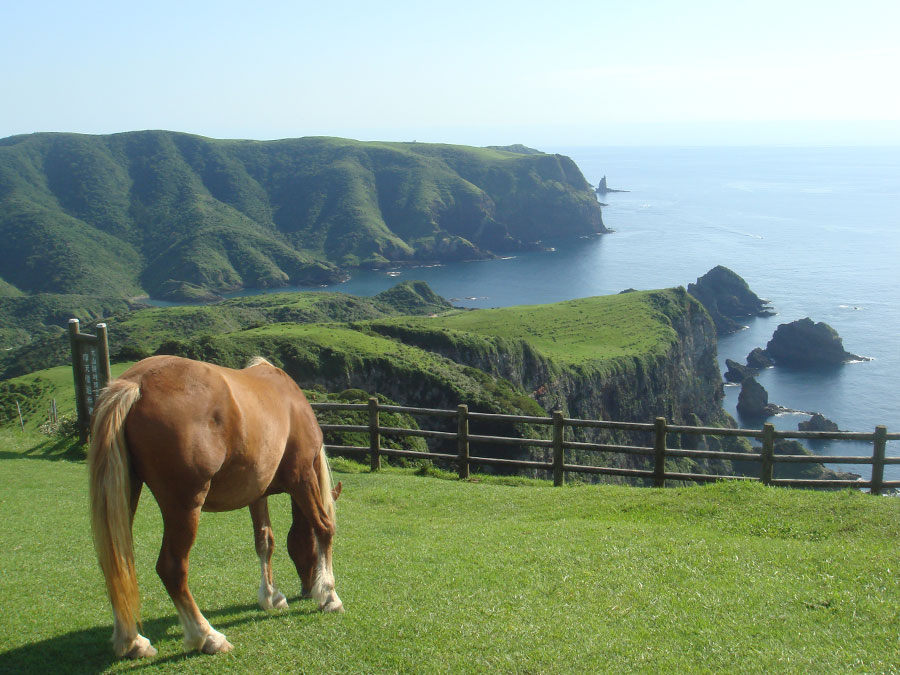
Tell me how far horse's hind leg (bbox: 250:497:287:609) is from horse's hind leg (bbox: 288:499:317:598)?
207 millimetres

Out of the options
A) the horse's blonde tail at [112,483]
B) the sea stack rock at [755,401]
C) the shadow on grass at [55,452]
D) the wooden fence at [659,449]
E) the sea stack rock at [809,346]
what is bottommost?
the sea stack rock at [755,401]

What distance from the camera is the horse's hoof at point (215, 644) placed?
16.4 feet

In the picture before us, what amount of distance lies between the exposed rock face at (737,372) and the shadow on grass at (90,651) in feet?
302

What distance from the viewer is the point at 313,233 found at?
186m

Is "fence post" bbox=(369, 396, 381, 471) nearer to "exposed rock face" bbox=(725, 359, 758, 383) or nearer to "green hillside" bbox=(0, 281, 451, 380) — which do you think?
"green hillside" bbox=(0, 281, 451, 380)

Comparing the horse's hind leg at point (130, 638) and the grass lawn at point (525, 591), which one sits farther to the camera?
the grass lawn at point (525, 591)

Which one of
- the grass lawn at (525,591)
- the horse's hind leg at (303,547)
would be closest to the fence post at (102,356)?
the grass lawn at (525,591)

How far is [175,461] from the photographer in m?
4.73

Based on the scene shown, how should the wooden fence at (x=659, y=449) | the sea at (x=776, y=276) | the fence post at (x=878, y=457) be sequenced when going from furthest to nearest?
the sea at (x=776, y=276) < the wooden fence at (x=659, y=449) < the fence post at (x=878, y=457)

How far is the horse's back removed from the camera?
4.71m

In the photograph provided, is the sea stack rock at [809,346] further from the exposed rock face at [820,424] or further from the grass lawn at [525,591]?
the grass lawn at [525,591]

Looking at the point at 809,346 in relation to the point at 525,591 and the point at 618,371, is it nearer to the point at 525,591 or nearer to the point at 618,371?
the point at 618,371

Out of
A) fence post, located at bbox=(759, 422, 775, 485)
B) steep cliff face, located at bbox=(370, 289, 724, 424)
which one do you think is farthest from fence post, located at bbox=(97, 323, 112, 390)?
steep cliff face, located at bbox=(370, 289, 724, 424)

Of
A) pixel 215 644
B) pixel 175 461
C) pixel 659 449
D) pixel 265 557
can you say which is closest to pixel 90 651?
pixel 215 644
